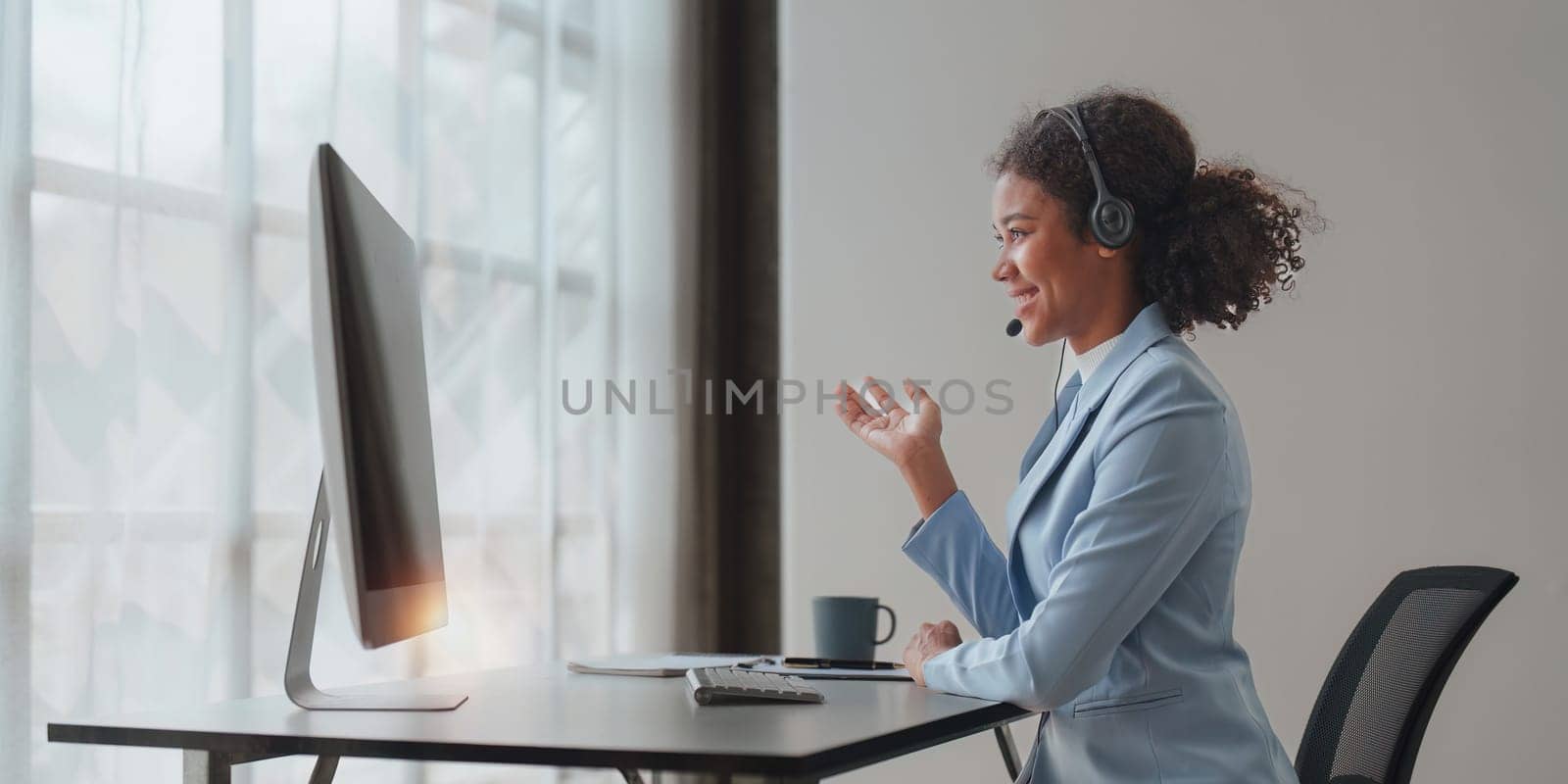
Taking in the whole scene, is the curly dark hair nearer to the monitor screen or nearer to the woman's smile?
the woman's smile

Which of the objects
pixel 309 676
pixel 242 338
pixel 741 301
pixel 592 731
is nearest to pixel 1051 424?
pixel 592 731

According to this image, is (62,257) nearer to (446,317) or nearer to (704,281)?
(446,317)

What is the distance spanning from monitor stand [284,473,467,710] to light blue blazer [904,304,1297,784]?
52 cm

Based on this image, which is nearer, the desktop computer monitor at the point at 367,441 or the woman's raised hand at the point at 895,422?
the desktop computer monitor at the point at 367,441

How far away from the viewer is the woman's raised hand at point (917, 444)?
1531 mm

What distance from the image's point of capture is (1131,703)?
1.29 metres

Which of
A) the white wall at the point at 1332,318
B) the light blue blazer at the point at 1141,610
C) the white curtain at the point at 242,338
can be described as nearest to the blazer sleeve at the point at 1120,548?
the light blue blazer at the point at 1141,610

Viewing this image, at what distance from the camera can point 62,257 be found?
196 cm

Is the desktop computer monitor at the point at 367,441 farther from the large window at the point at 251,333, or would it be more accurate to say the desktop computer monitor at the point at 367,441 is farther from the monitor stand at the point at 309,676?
the large window at the point at 251,333

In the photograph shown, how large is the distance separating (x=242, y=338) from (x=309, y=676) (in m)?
1.11

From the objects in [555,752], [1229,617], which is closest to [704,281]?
[1229,617]

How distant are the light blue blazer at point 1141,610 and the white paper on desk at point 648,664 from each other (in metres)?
0.36

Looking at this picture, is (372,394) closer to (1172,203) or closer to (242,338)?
(1172,203)

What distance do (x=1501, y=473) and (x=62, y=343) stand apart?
2619 mm
